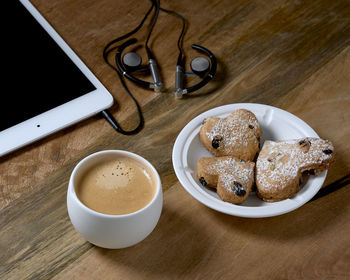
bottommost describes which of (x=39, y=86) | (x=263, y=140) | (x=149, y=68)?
(x=263, y=140)

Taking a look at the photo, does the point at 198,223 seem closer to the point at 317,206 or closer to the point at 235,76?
the point at 317,206

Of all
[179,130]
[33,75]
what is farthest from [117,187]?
[33,75]

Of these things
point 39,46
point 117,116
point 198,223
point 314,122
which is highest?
point 39,46

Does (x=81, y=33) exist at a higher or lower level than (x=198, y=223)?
higher

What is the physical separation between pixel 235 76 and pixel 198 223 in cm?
→ 40

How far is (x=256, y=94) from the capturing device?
0.94 m

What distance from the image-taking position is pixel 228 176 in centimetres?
70

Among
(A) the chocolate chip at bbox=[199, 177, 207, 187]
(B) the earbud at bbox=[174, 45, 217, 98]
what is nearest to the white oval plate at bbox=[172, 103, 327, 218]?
(A) the chocolate chip at bbox=[199, 177, 207, 187]

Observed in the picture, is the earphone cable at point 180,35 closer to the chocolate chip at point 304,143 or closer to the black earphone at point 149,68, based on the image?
the black earphone at point 149,68

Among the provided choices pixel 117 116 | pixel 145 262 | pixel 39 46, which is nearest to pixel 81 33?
pixel 39 46

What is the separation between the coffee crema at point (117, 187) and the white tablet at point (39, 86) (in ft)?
0.77

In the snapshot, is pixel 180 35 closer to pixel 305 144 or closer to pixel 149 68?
pixel 149 68

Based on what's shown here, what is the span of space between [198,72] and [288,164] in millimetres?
344

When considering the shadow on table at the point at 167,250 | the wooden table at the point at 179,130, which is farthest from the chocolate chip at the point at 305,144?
the shadow on table at the point at 167,250
